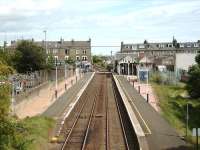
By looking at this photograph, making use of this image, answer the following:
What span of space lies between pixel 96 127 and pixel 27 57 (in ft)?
119

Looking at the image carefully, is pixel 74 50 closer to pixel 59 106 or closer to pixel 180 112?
pixel 180 112

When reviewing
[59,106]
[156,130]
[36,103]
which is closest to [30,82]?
[36,103]

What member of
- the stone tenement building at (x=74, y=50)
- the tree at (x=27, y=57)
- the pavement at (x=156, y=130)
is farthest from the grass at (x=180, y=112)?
the stone tenement building at (x=74, y=50)

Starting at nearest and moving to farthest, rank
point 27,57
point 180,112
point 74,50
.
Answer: point 180,112 < point 27,57 < point 74,50

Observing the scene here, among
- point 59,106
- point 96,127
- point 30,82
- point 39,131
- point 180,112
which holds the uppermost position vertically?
point 30,82

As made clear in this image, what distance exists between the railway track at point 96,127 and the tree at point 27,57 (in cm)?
1793

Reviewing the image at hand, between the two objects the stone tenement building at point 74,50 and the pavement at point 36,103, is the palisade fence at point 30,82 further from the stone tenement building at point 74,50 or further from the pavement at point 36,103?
the stone tenement building at point 74,50

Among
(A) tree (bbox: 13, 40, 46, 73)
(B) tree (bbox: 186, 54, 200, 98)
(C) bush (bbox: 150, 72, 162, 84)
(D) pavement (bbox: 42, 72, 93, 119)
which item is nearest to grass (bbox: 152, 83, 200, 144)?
(B) tree (bbox: 186, 54, 200, 98)

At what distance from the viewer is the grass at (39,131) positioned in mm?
26725

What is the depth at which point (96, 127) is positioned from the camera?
35.7 m

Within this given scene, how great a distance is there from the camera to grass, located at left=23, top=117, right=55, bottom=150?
1052 inches

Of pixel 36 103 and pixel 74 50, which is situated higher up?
pixel 74 50

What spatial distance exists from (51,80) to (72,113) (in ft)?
100

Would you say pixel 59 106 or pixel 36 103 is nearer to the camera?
pixel 59 106
